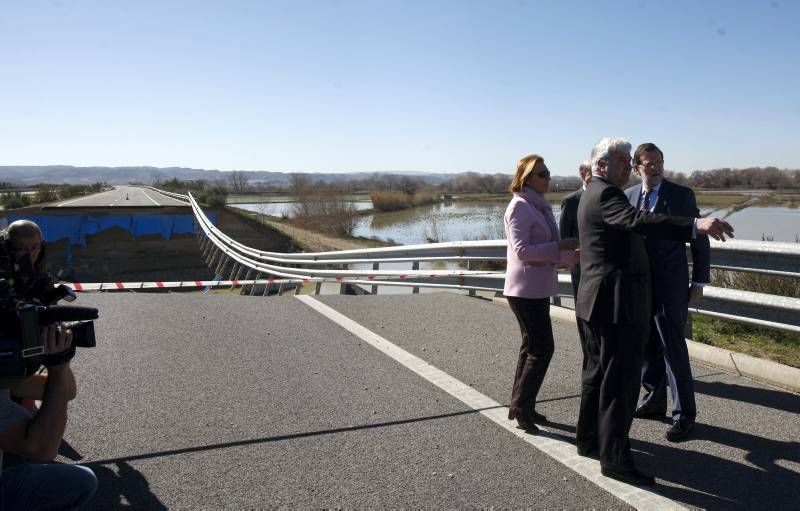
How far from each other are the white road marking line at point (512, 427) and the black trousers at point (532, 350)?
203 millimetres

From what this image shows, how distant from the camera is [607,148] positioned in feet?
10.8

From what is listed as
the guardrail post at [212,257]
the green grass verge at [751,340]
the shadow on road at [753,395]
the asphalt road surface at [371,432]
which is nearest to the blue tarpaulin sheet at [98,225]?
the guardrail post at [212,257]

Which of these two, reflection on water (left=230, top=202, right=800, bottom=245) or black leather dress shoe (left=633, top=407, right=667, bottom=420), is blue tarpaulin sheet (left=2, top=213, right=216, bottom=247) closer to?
reflection on water (left=230, top=202, right=800, bottom=245)

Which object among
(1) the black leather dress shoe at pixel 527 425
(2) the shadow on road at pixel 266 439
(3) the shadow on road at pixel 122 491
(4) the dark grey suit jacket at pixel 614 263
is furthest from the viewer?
(1) the black leather dress shoe at pixel 527 425

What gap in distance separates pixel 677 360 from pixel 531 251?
1.16m

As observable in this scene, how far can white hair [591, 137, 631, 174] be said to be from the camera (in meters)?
3.28

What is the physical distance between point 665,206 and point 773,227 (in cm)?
770

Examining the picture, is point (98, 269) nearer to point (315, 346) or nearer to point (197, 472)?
point (315, 346)

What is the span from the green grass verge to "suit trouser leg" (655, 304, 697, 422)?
1.51m

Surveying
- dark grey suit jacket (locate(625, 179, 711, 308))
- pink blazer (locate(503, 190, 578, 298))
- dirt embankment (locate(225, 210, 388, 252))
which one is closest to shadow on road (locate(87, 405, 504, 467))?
pink blazer (locate(503, 190, 578, 298))

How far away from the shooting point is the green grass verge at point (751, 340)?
498 centimetres

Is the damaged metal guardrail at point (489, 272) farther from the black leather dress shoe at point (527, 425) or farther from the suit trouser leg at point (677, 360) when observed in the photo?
the black leather dress shoe at point (527, 425)

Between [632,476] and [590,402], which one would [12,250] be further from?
[632,476]

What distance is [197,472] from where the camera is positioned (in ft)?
10.4
